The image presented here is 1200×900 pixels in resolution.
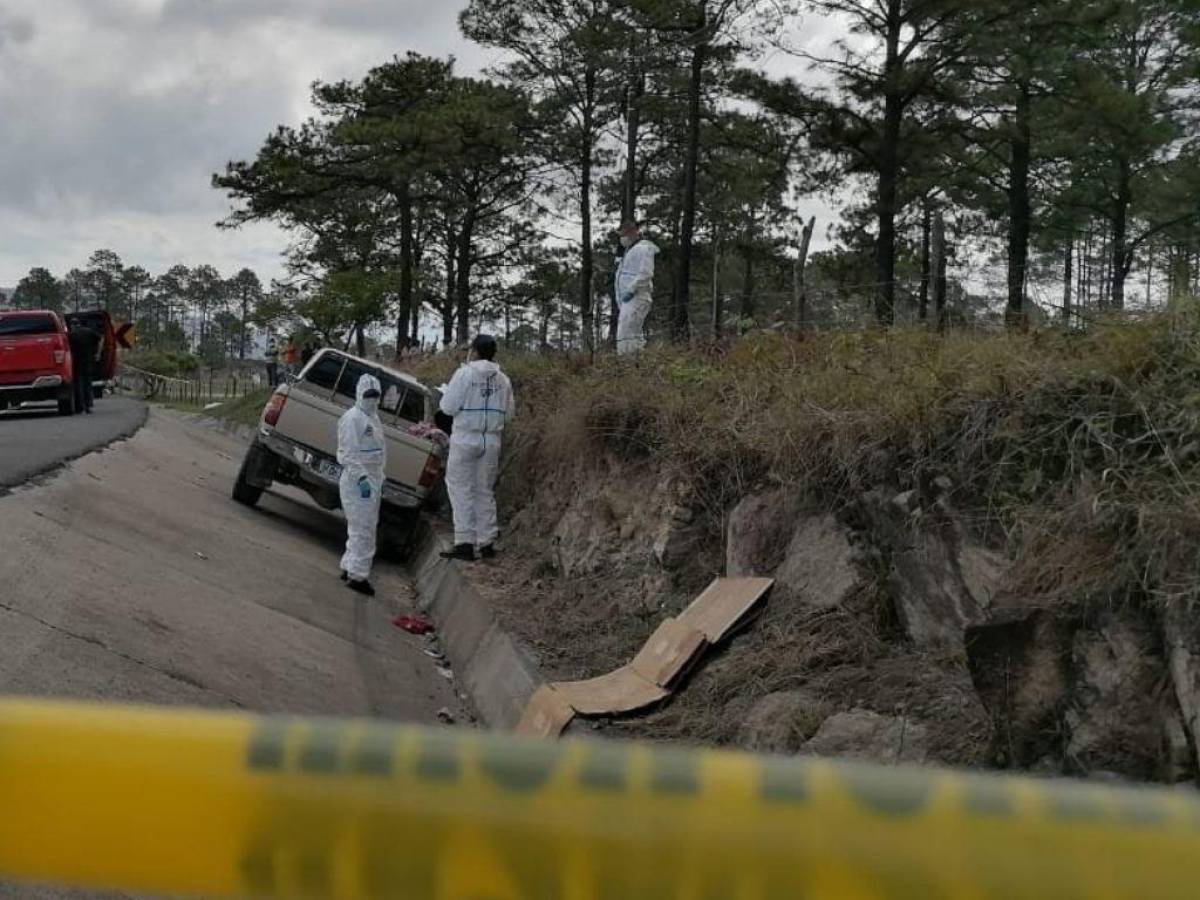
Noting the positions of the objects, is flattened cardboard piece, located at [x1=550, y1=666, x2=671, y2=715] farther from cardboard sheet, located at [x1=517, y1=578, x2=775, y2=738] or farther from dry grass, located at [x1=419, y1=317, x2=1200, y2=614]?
dry grass, located at [x1=419, y1=317, x2=1200, y2=614]

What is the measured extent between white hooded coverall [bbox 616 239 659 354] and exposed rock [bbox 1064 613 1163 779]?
9.53 meters

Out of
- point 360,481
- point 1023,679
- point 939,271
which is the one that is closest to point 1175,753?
point 1023,679

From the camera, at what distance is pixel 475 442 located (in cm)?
1150

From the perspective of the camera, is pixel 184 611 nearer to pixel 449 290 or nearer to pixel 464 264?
pixel 464 264

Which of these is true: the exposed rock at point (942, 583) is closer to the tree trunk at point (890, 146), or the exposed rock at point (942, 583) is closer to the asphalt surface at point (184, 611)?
the asphalt surface at point (184, 611)

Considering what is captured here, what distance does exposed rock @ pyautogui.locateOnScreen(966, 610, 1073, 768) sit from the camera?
14.4ft

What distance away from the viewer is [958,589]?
554cm

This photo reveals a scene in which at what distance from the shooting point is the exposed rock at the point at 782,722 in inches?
216

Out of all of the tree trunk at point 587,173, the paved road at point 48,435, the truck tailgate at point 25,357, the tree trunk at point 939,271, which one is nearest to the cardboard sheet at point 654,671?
the tree trunk at point 939,271

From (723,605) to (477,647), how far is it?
284cm

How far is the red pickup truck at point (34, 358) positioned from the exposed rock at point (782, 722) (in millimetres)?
18848

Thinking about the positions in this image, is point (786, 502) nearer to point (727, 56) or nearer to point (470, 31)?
point (727, 56)

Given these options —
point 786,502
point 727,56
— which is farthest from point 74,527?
point 727,56

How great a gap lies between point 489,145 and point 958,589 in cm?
2569
